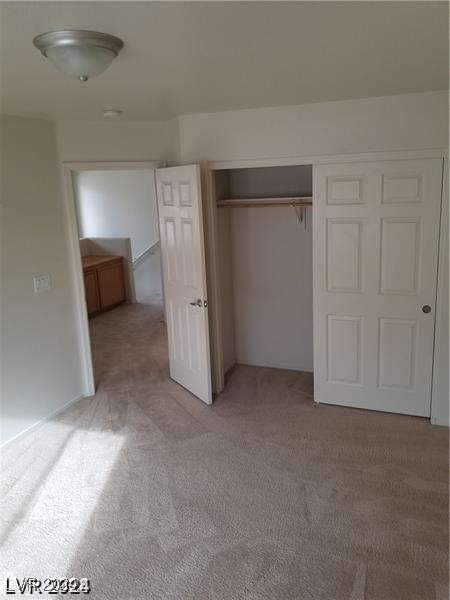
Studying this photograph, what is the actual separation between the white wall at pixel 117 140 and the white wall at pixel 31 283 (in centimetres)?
14

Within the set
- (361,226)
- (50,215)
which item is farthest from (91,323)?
(361,226)

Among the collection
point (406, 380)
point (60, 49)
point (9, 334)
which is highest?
point (60, 49)

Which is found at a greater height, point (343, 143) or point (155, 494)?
point (343, 143)

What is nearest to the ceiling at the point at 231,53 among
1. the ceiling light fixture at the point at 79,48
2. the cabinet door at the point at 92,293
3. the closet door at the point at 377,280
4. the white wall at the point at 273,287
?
the ceiling light fixture at the point at 79,48

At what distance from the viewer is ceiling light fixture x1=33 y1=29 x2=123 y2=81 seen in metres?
1.80

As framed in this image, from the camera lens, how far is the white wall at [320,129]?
10.7 ft

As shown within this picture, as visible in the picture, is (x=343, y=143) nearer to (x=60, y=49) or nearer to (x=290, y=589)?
(x=60, y=49)


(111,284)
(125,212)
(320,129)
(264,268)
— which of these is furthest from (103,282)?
(320,129)

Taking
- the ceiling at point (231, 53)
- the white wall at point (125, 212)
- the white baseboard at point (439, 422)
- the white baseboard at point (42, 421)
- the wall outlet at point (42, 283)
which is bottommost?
the white baseboard at point (439, 422)

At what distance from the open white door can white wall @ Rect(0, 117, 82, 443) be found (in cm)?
85

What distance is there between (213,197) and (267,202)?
1.66ft

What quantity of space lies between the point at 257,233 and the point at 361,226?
1.19 m

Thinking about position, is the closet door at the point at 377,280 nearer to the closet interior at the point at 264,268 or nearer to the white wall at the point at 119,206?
the closet interior at the point at 264,268

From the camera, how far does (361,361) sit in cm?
386
